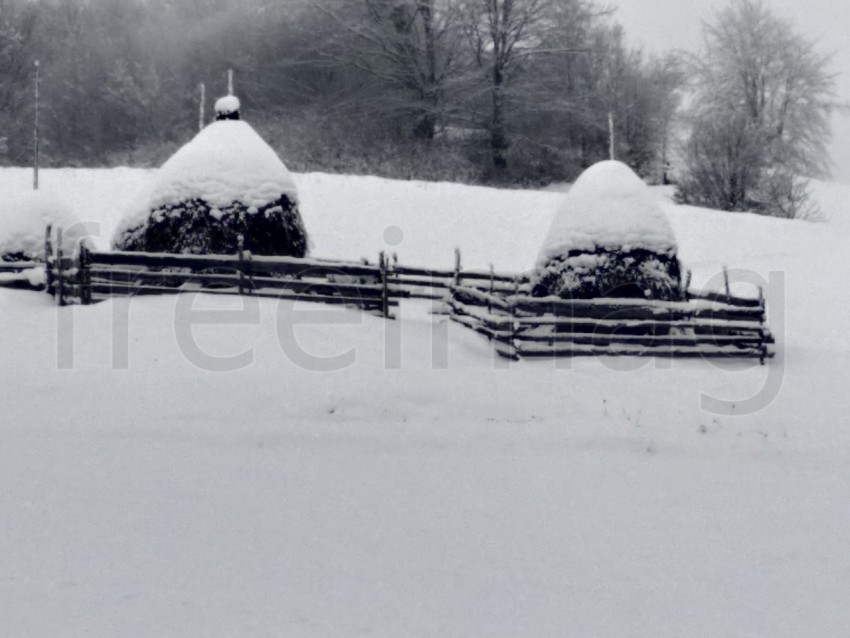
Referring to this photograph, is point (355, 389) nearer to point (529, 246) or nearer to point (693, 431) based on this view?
point (693, 431)

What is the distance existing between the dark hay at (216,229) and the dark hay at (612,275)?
4.10m

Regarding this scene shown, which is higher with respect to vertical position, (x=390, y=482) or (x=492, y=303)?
(x=492, y=303)

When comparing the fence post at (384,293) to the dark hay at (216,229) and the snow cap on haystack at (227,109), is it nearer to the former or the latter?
the dark hay at (216,229)

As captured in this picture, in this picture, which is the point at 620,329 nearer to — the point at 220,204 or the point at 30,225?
the point at 220,204

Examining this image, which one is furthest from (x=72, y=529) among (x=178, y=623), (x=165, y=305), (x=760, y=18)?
(x=760, y=18)

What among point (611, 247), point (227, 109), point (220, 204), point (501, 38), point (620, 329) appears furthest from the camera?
point (501, 38)

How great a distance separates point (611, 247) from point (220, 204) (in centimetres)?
567

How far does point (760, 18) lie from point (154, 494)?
40375 millimetres

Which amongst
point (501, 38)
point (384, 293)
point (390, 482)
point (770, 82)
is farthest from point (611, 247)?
point (770, 82)

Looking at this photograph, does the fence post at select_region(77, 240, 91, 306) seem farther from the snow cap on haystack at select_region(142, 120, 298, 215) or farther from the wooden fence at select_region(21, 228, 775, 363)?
the snow cap on haystack at select_region(142, 120, 298, 215)

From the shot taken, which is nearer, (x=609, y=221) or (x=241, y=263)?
(x=241, y=263)

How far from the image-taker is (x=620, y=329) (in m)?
12.4

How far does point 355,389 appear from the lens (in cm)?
961

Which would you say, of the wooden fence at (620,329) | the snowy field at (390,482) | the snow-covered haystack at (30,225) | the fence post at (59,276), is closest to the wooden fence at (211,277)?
the fence post at (59,276)
